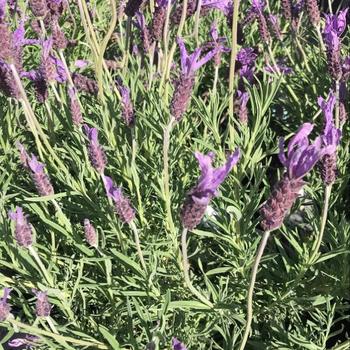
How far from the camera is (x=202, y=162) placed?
891 mm

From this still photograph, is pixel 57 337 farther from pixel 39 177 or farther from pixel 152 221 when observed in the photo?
pixel 152 221

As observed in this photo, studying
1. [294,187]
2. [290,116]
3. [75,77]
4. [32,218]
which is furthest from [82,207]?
[290,116]

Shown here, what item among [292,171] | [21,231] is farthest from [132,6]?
[292,171]

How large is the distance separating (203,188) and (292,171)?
0.16 metres

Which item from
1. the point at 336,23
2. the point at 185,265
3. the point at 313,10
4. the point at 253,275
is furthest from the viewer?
the point at 313,10

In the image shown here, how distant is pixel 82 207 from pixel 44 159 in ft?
0.67

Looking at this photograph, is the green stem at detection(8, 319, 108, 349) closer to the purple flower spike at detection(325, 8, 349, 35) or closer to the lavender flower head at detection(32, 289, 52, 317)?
the lavender flower head at detection(32, 289, 52, 317)

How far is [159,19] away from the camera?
1555 millimetres

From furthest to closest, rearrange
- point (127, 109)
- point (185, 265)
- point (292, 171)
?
1. point (127, 109)
2. point (185, 265)
3. point (292, 171)

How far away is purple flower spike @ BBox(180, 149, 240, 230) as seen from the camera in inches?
35.0

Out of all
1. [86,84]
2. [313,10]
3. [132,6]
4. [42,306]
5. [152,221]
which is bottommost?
[152,221]

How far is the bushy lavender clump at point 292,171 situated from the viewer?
0.87 metres

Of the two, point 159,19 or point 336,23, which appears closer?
point 159,19

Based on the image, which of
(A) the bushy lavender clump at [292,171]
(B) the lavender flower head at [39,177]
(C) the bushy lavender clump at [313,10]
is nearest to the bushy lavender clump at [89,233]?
(B) the lavender flower head at [39,177]
